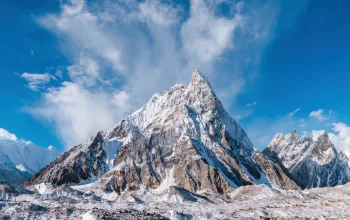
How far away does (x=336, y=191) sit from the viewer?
15250cm

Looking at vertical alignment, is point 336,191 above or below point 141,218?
above

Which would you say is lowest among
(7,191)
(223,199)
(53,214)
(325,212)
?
(325,212)

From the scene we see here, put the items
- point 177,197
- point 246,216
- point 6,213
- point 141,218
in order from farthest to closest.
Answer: point 177,197
point 246,216
point 6,213
point 141,218

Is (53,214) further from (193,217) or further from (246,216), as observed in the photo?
(246,216)

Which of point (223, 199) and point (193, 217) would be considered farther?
point (223, 199)

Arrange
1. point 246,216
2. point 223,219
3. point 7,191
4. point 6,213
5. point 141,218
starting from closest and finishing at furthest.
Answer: point 141,218, point 6,213, point 223,219, point 246,216, point 7,191

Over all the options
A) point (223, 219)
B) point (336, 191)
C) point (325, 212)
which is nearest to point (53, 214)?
point (223, 219)

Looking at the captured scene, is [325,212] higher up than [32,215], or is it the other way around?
[32,215]

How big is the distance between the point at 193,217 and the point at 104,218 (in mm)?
30919

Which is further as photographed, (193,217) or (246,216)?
(246,216)

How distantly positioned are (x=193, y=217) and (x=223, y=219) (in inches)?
297

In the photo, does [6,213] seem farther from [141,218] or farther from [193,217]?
[193,217]

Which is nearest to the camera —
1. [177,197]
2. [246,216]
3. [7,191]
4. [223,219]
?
[223,219]

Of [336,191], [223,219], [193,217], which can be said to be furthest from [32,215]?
[336,191]
